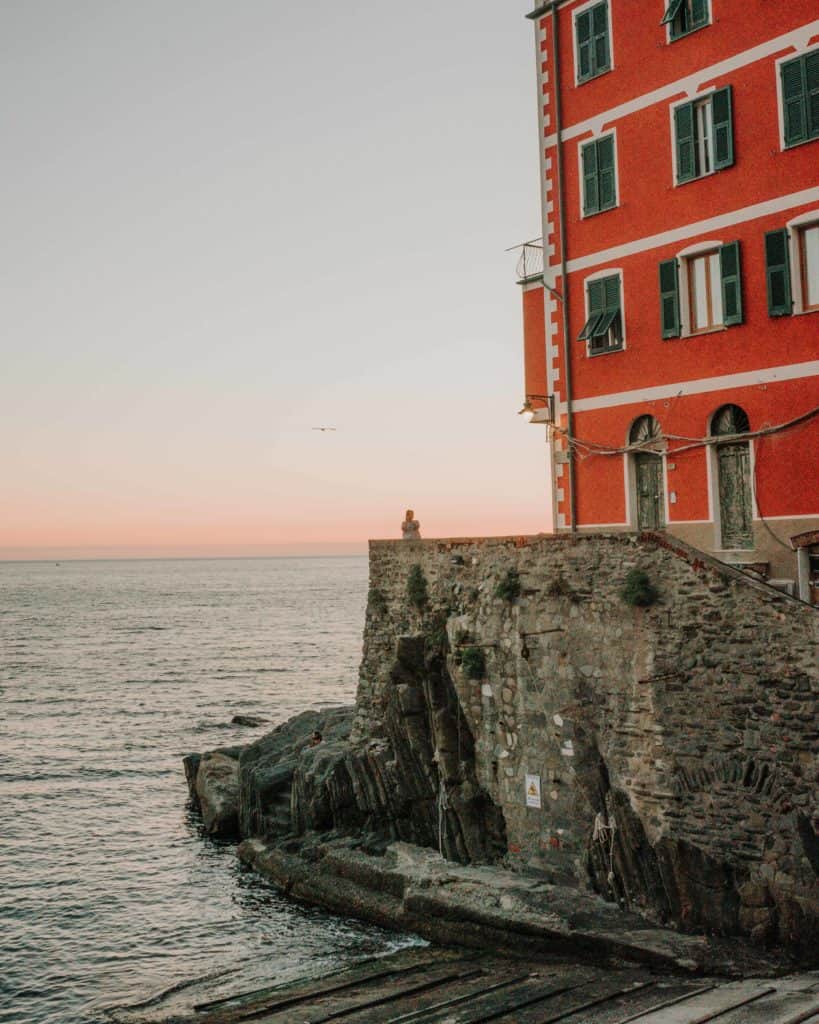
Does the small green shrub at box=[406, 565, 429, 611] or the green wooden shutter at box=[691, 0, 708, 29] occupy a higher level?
the green wooden shutter at box=[691, 0, 708, 29]

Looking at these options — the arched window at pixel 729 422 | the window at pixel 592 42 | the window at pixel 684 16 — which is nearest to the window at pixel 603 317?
the arched window at pixel 729 422

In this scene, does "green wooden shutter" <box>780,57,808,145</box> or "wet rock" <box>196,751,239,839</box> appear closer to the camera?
"green wooden shutter" <box>780,57,808,145</box>

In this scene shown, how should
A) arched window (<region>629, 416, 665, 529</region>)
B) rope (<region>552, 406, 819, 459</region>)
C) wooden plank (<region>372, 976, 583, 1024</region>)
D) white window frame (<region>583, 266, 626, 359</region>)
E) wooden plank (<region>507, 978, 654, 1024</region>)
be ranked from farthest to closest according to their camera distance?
white window frame (<region>583, 266, 626, 359</region>)
arched window (<region>629, 416, 665, 529</region>)
rope (<region>552, 406, 819, 459</region>)
wooden plank (<region>372, 976, 583, 1024</region>)
wooden plank (<region>507, 978, 654, 1024</region>)

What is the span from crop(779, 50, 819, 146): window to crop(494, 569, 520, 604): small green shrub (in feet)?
32.5

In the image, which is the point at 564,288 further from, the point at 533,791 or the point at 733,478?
the point at 533,791

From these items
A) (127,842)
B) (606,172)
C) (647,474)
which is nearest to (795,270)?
(647,474)

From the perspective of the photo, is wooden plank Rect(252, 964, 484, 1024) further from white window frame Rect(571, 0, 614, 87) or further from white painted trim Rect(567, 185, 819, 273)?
white window frame Rect(571, 0, 614, 87)

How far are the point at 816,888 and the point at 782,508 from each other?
7444mm

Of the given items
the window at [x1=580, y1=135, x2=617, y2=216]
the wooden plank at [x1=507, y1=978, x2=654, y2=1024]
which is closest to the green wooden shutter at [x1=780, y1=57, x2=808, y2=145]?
the window at [x1=580, y1=135, x2=617, y2=216]

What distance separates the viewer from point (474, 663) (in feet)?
67.6

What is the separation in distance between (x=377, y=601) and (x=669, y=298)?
10.1 m

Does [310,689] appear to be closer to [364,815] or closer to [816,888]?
[364,815]

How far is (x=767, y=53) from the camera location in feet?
62.9

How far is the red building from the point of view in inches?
739
